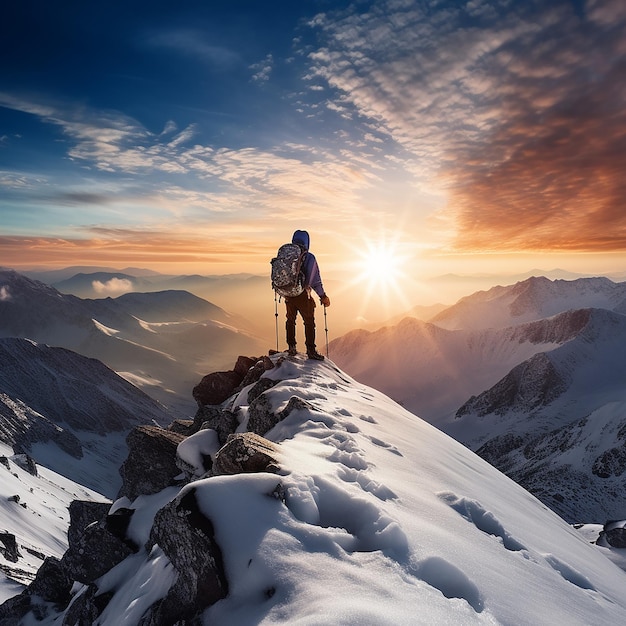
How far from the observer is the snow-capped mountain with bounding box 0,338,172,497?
354 ft

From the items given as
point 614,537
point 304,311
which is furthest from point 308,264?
point 614,537

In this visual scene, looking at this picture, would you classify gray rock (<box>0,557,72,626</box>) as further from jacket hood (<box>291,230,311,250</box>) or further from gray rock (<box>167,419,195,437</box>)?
jacket hood (<box>291,230,311,250</box>)

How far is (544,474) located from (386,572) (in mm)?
121001

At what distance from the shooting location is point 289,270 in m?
16.4

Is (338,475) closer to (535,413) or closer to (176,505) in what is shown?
(176,505)

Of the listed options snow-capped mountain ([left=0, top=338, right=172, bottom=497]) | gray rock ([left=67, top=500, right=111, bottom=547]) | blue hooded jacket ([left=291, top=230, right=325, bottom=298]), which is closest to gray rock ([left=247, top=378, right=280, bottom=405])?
blue hooded jacket ([left=291, top=230, right=325, bottom=298])

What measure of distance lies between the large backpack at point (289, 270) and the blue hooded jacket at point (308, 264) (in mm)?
248

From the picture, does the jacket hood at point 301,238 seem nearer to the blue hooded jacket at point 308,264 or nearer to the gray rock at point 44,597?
the blue hooded jacket at point 308,264

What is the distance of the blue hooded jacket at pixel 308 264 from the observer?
1716cm

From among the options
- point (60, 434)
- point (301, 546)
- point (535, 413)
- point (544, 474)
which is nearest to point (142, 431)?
point (301, 546)

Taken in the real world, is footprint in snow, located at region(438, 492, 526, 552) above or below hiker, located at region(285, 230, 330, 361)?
below

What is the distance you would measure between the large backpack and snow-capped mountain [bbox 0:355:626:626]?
7.40m

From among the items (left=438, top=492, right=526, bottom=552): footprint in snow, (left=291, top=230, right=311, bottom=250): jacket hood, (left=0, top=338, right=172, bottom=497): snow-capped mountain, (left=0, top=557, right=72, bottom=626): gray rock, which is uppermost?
(left=291, top=230, right=311, bottom=250): jacket hood

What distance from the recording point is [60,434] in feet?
387
